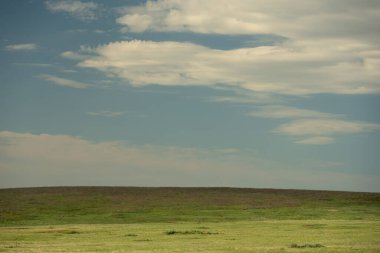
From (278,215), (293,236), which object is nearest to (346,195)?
(278,215)

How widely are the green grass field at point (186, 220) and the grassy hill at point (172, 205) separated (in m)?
0.14

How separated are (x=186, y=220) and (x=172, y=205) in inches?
831

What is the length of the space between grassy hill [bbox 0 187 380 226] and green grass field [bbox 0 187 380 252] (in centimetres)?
14

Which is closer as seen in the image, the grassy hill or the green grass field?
the green grass field

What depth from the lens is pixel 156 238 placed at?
49219mm

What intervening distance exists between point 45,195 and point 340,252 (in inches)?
3507

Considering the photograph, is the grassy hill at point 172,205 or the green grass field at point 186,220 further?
the grassy hill at point 172,205

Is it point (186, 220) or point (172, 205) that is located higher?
point (172, 205)

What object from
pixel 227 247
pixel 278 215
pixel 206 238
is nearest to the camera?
pixel 227 247

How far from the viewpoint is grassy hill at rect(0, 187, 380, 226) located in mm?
82750

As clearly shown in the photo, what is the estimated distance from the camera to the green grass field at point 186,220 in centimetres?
4212

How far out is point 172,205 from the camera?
10156cm

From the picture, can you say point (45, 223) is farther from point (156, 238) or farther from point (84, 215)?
point (156, 238)

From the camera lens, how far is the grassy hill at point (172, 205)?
271 feet
